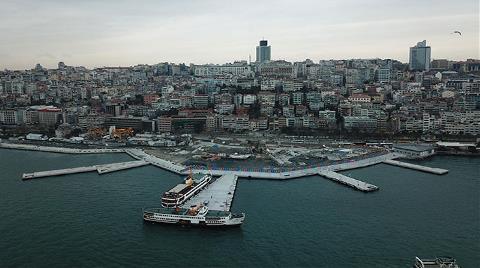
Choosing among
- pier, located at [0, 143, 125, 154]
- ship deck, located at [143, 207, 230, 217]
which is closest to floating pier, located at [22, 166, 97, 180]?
pier, located at [0, 143, 125, 154]

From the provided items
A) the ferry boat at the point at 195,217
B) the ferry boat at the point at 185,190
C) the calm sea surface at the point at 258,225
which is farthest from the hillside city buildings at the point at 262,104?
the ferry boat at the point at 195,217

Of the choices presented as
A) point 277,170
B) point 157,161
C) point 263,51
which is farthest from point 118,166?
point 263,51

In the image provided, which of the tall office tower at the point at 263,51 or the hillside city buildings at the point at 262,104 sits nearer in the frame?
the hillside city buildings at the point at 262,104

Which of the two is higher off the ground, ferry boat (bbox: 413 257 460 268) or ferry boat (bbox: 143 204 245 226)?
ferry boat (bbox: 143 204 245 226)

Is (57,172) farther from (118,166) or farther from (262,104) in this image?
(262,104)

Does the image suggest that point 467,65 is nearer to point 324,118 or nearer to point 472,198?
point 324,118

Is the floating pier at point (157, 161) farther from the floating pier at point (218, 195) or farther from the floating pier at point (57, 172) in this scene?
the floating pier at point (57, 172)

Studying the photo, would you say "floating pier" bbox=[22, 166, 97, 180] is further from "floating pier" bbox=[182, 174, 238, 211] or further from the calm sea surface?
"floating pier" bbox=[182, 174, 238, 211]
